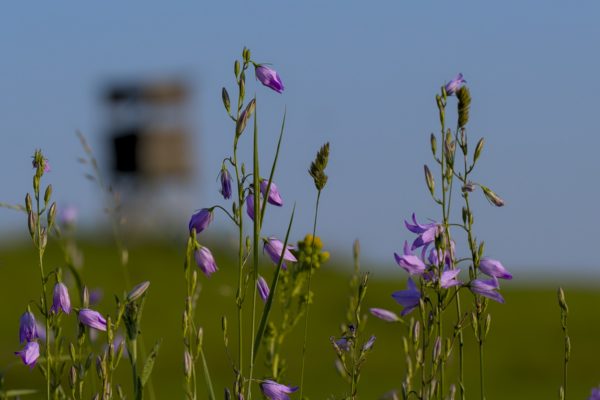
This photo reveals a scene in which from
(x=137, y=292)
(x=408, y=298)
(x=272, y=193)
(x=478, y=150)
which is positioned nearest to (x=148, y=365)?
(x=137, y=292)

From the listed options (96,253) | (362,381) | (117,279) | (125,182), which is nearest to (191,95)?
(125,182)

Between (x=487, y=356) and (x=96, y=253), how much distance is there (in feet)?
34.0

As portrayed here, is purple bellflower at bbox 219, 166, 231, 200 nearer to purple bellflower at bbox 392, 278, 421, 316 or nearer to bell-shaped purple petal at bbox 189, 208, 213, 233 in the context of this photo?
bell-shaped purple petal at bbox 189, 208, 213, 233

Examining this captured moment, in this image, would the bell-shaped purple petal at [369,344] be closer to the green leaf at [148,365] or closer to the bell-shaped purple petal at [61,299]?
the green leaf at [148,365]

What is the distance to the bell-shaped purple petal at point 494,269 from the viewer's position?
2.62m

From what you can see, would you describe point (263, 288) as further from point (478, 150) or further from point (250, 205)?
point (478, 150)

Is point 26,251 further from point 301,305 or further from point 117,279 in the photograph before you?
point 301,305

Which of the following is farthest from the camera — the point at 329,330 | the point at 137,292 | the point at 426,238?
the point at 329,330

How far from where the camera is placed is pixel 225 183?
8.48 feet

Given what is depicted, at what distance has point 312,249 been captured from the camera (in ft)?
11.5

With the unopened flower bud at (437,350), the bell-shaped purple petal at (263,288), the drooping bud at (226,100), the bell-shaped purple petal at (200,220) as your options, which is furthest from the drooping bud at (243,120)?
the unopened flower bud at (437,350)

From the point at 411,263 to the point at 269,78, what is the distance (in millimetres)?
643

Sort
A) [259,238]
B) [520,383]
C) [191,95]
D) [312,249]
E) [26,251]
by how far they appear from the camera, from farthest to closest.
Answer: [191,95] → [26,251] → [520,383] → [312,249] → [259,238]

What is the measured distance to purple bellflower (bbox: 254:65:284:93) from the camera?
2.68 metres
